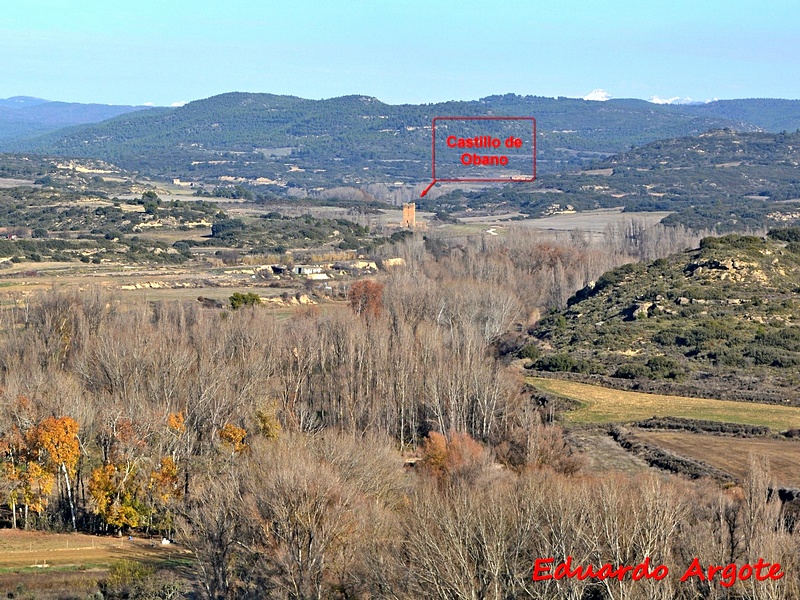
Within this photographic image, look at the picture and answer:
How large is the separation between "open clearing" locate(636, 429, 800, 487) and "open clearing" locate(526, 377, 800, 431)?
2.94 meters

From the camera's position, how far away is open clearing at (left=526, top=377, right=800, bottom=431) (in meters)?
55.4

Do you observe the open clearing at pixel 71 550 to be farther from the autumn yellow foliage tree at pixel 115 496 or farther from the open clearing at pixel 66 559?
the autumn yellow foliage tree at pixel 115 496

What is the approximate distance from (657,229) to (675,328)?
61073 mm

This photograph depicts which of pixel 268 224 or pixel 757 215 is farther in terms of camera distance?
pixel 757 215

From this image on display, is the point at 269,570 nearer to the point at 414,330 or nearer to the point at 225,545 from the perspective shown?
the point at 225,545

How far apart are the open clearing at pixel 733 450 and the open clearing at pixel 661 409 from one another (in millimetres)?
2938

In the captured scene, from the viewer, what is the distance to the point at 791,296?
79250 millimetres

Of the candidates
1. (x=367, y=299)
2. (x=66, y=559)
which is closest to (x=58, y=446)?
(x=66, y=559)

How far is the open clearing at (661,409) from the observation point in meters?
55.4

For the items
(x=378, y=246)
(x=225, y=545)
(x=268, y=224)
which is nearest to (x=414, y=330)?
(x=225, y=545)

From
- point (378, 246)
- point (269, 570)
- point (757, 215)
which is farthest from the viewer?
point (757, 215)

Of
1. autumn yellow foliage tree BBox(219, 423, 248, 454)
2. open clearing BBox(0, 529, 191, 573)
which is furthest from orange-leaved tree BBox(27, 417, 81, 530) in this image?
autumn yellow foliage tree BBox(219, 423, 248, 454)

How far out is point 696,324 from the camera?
74625 millimetres

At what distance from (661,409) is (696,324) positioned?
17762 mm
